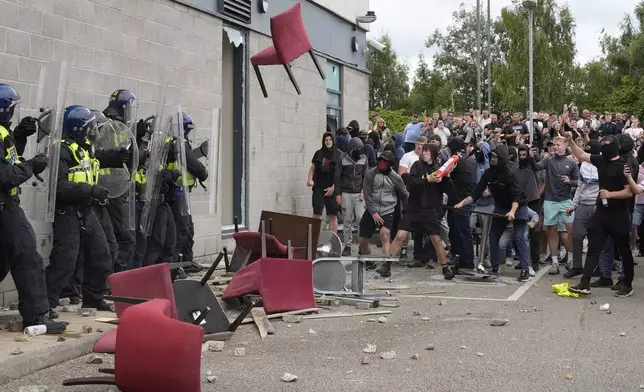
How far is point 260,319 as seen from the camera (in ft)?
29.0

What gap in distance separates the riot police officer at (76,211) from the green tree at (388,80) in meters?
58.4

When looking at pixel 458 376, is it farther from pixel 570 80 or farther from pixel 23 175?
pixel 570 80

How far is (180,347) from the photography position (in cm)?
Answer: 525

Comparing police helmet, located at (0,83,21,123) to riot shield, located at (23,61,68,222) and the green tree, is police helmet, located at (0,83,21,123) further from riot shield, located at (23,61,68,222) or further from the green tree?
the green tree

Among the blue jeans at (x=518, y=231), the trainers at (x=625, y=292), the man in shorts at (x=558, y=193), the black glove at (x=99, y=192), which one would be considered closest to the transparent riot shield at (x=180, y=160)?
the black glove at (x=99, y=192)

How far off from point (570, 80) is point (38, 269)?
4899 centimetres

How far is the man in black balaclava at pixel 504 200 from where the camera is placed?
12438 millimetres

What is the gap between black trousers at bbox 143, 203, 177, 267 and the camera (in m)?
10.6

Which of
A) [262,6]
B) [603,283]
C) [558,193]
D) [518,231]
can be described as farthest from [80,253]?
[262,6]

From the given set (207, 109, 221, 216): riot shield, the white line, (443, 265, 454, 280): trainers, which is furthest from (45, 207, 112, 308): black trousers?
(443, 265, 454, 280): trainers

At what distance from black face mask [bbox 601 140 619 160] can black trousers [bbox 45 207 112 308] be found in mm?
5726

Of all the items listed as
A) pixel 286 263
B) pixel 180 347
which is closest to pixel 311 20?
pixel 286 263

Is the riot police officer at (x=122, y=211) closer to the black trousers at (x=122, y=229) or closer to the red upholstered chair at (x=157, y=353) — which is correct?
the black trousers at (x=122, y=229)

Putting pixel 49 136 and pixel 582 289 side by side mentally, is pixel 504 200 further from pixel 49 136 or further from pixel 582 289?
pixel 49 136
